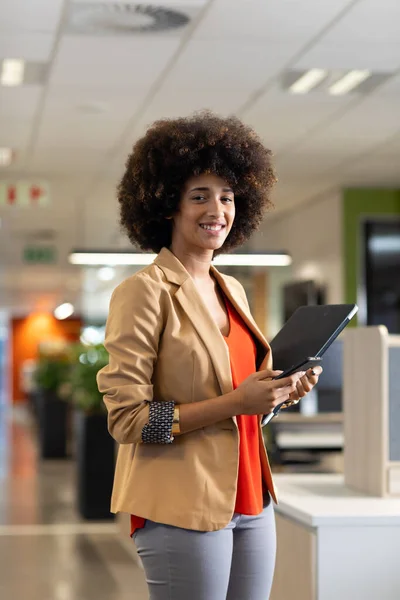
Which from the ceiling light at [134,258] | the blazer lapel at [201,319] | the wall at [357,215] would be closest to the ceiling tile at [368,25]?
the ceiling light at [134,258]

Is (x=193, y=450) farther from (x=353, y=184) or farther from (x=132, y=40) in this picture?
(x=353, y=184)

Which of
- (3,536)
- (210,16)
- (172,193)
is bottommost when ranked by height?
(3,536)

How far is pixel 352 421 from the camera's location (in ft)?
11.0

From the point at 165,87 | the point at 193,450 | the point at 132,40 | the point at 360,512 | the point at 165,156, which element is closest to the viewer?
the point at 193,450

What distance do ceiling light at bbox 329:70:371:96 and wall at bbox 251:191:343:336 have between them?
4212 mm

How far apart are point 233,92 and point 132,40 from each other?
4.32ft

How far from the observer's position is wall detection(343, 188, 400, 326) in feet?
34.7

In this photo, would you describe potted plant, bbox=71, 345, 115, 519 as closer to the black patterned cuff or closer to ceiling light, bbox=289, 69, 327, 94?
ceiling light, bbox=289, 69, 327, 94

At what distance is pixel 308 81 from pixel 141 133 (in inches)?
72.7

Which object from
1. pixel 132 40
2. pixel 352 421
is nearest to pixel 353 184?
pixel 132 40

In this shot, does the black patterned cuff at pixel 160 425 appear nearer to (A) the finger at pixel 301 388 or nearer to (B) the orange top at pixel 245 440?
(B) the orange top at pixel 245 440

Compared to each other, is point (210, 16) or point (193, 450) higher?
point (210, 16)

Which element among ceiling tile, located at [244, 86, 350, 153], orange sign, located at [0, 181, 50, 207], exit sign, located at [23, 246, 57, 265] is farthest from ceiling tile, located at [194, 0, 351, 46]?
exit sign, located at [23, 246, 57, 265]

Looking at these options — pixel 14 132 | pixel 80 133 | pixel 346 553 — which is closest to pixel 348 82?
pixel 80 133
